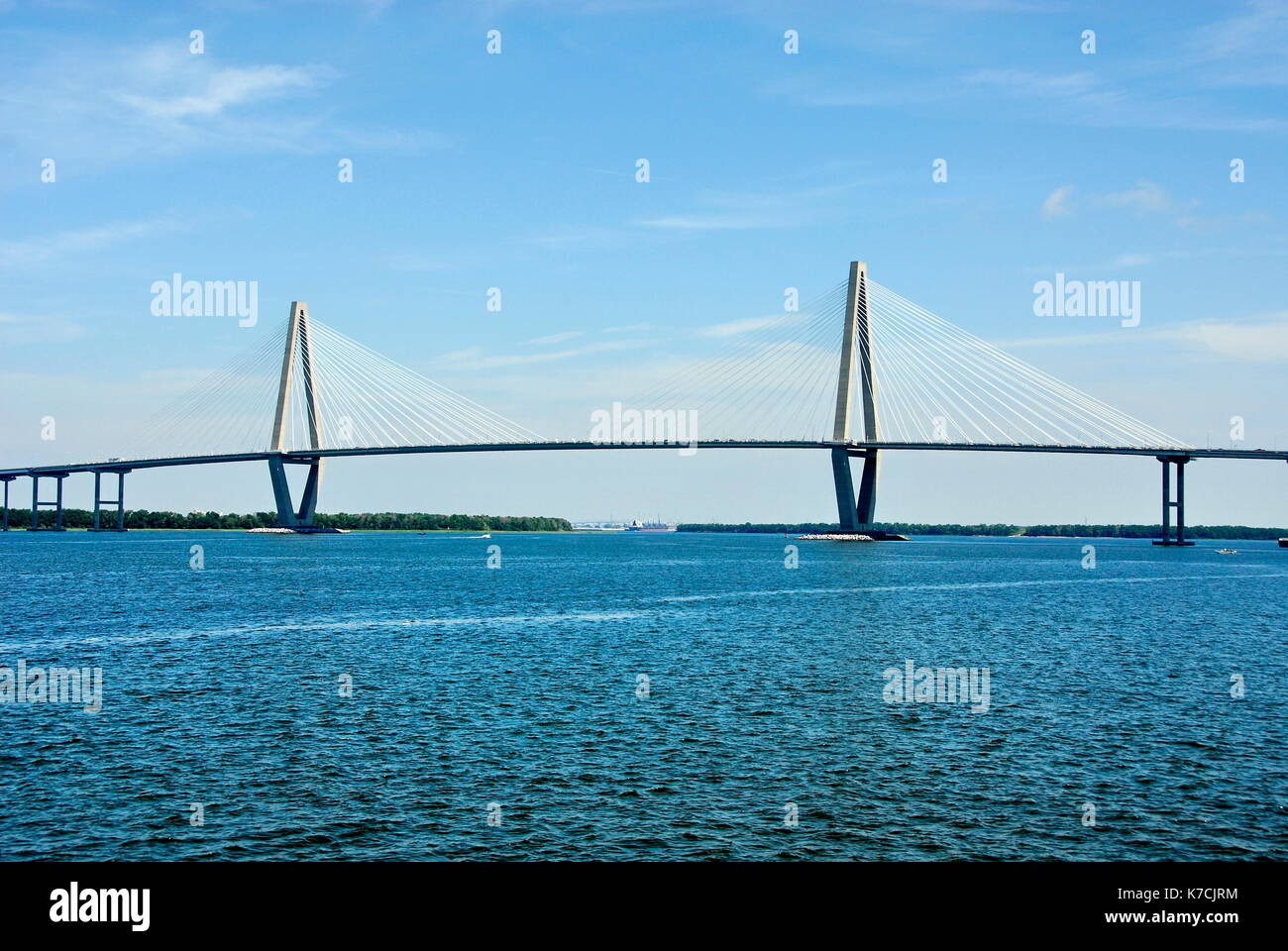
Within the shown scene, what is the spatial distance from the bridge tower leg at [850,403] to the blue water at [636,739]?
54.4 meters

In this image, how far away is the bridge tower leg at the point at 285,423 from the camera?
374 ft

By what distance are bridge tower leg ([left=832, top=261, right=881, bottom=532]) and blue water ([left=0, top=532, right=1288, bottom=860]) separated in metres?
54.4

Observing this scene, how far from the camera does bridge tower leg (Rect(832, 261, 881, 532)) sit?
98250mm

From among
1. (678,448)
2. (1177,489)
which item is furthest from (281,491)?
(1177,489)

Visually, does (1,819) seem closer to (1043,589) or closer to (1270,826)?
(1270,826)

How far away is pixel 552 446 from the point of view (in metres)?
102

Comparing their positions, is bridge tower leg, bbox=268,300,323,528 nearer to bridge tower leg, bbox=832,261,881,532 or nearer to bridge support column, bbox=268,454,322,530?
bridge support column, bbox=268,454,322,530

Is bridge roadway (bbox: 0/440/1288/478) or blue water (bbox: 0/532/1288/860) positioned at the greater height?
bridge roadway (bbox: 0/440/1288/478)

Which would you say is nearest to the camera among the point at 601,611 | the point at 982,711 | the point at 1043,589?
the point at 982,711

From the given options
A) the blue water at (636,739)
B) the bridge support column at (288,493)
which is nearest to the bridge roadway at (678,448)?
the bridge support column at (288,493)

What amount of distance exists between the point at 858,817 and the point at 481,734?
25.9 ft

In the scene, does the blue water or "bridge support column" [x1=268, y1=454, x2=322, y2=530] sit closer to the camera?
the blue water

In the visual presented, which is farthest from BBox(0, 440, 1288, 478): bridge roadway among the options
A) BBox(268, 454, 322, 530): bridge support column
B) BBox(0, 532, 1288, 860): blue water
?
BBox(0, 532, 1288, 860): blue water
